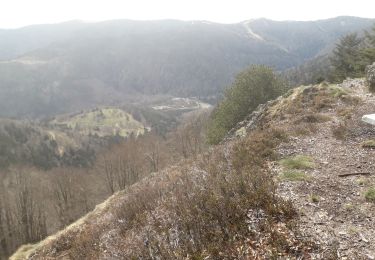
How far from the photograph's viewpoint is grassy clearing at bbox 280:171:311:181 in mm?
15172

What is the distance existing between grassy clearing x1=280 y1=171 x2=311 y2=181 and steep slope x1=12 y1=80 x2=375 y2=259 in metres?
0.04

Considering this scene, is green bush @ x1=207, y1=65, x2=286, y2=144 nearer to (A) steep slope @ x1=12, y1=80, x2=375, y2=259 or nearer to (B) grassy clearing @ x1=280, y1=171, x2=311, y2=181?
(A) steep slope @ x1=12, y1=80, x2=375, y2=259

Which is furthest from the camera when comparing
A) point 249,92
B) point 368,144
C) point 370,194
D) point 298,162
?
point 249,92

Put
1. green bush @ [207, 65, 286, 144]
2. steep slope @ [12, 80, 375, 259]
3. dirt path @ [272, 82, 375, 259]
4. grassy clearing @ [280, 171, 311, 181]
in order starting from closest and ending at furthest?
dirt path @ [272, 82, 375, 259] < steep slope @ [12, 80, 375, 259] < grassy clearing @ [280, 171, 311, 181] < green bush @ [207, 65, 286, 144]

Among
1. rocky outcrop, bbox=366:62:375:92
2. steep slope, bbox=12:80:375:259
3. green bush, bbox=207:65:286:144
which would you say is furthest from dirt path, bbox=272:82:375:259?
green bush, bbox=207:65:286:144

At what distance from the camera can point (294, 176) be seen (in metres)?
15.5

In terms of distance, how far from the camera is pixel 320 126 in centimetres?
2408

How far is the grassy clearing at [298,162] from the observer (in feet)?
55.0

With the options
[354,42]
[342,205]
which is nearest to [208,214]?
[342,205]

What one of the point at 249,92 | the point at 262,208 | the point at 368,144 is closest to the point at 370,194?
the point at 262,208

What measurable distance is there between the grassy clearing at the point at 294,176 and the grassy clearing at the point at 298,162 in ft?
3.21

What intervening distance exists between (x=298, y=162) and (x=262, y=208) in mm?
5066

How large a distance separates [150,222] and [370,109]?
724 inches

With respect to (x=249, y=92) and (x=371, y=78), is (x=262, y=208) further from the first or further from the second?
(x=249, y=92)
